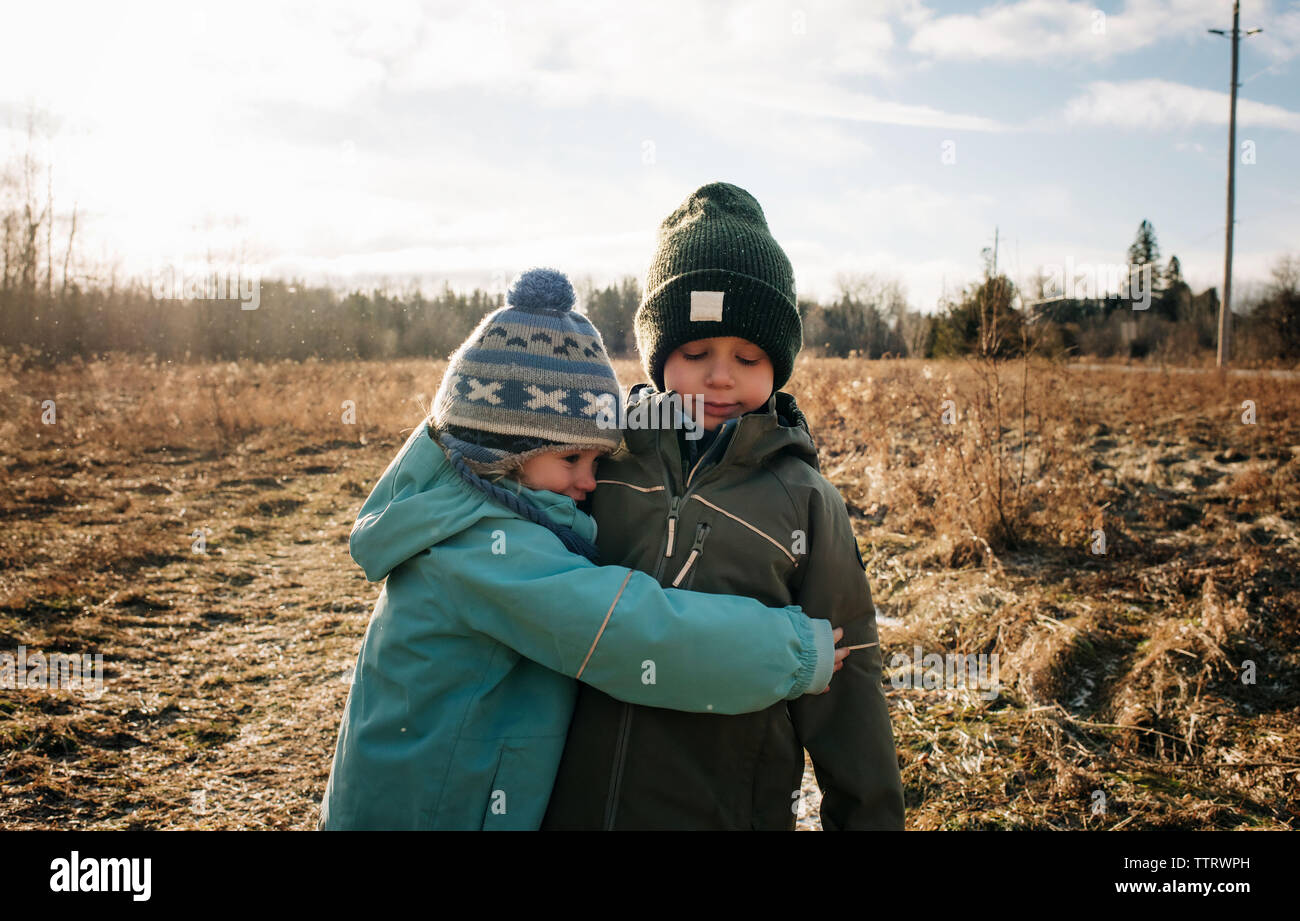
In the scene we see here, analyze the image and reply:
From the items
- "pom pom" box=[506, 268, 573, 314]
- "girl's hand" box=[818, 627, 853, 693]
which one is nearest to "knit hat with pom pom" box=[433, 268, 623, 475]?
"pom pom" box=[506, 268, 573, 314]

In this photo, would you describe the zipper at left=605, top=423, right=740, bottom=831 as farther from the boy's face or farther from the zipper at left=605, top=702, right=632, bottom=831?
the boy's face

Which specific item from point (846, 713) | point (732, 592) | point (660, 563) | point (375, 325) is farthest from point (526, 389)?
point (375, 325)

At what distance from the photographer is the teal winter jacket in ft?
4.64

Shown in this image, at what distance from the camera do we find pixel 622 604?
1.42m

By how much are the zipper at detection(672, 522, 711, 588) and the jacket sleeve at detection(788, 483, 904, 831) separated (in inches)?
8.9

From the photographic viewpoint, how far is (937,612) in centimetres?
454

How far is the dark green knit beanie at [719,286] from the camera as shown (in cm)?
196

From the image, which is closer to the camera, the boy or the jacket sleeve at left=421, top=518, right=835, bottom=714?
the jacket sleeve at left=421, top=518, right=835, bottom=714

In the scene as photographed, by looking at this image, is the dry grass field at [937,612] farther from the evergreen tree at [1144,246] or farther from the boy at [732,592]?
the evergreen tree at [1144,246]

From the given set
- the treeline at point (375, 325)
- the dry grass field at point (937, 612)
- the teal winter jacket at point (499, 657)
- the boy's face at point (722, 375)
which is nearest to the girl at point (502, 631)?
the teal winter jacket at point (499, 657)

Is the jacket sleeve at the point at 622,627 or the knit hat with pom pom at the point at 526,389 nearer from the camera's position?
the jacket sleeve at the point at 622,627

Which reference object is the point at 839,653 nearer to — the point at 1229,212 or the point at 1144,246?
the point at 1229,212
